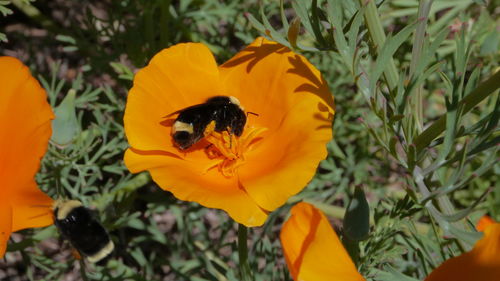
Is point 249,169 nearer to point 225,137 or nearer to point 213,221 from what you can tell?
point 225,137

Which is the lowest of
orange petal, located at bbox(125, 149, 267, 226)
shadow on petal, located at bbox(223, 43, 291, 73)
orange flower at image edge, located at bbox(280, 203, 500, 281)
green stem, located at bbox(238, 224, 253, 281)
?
orange flower at image edge, located at bbox(280, 203, 500, 281)

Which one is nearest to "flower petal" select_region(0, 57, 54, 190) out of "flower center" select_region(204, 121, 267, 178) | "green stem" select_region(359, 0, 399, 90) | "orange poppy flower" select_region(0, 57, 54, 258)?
"orange poppy flower" select_region(0, 57, 54, 258)

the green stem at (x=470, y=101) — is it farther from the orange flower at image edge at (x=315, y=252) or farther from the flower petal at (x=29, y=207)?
the flower petal at (x=29, y=207)

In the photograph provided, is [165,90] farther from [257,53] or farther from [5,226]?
[5,226]

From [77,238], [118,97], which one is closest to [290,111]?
[77,238]

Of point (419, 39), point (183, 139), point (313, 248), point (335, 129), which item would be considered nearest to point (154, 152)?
point (183, 139)

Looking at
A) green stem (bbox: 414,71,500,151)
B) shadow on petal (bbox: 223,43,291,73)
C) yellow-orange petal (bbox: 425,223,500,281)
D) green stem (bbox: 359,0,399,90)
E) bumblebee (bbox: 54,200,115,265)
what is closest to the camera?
yellow-orange petal (bbox: 425,223,500,281)

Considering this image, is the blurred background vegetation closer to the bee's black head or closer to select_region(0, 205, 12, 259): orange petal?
the bee's black head
